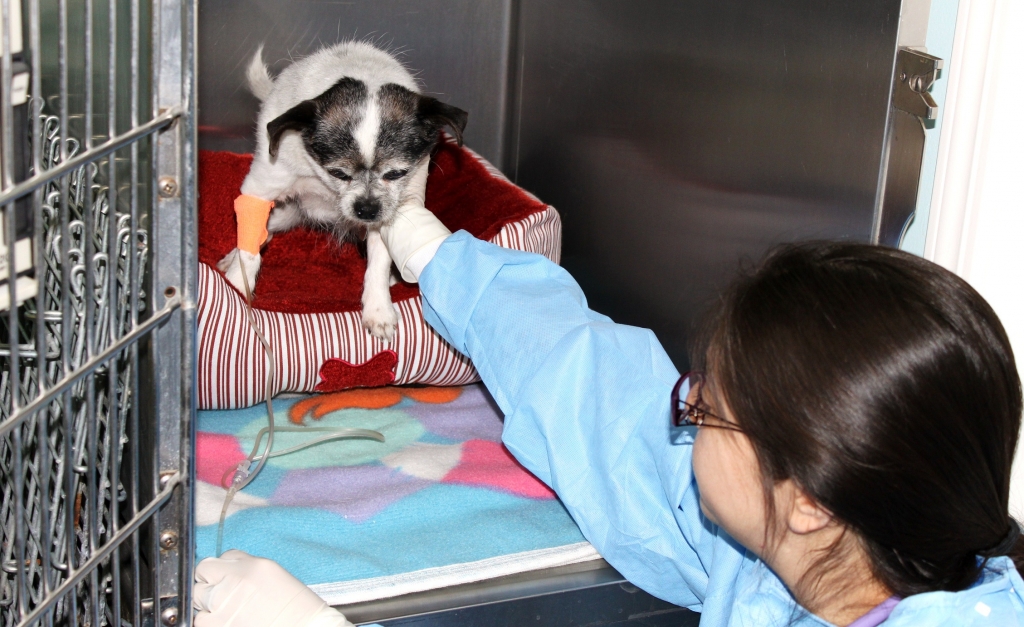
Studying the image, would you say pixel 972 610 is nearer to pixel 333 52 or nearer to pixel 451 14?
pixel 333 52

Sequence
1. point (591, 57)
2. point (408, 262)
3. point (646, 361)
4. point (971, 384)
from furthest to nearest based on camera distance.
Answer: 1. point (591, 57)
2. point (408, 262)
3. point (646, 361)
4. point (971, 384)

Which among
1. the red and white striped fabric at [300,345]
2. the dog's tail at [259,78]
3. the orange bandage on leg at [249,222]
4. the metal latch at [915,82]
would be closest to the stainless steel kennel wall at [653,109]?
the metal latch at [915,82]

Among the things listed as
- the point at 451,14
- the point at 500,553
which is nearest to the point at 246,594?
the point at 500,553

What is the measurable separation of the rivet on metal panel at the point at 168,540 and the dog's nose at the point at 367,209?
51.8 inches

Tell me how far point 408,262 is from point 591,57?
945mm

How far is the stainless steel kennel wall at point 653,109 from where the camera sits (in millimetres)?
1482

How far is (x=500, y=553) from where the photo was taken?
172 centimetres

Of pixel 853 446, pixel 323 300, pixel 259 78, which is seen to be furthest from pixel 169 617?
pixel 259 78

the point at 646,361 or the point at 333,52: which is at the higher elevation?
the point at 333,52

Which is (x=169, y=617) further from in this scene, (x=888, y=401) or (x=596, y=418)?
(x=888, y=401)

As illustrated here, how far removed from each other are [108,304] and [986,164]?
3.87ft

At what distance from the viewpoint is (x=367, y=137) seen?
2.55m

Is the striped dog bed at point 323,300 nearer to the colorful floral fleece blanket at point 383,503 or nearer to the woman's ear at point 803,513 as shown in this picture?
the colorful floral fleece blanket at point 383,503

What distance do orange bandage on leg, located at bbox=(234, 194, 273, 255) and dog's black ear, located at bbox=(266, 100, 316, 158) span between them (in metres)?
0.17
